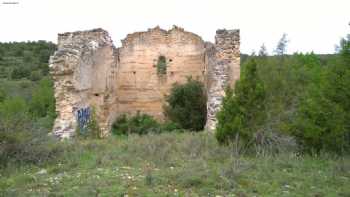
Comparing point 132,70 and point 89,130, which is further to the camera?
point 132,70

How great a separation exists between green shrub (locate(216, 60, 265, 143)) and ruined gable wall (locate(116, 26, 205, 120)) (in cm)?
1073

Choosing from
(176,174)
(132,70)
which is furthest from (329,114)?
(132,70)

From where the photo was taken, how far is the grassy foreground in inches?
232

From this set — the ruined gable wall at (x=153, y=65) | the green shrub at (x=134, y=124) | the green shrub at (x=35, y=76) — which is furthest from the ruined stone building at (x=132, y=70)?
the green shrub at (x=35, y=76)

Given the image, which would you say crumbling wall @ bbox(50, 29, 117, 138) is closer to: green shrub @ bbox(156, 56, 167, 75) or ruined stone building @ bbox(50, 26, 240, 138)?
ruined stone building @ bbox(50, 26, 240, 138)

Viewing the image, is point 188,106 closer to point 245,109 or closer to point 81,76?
point 81,76

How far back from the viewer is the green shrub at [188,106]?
1664 centimetres

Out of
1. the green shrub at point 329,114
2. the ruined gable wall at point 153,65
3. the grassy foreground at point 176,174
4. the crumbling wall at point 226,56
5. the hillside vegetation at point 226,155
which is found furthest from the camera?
the ruined gable wall at point 153,65

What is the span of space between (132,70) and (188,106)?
3.69 m

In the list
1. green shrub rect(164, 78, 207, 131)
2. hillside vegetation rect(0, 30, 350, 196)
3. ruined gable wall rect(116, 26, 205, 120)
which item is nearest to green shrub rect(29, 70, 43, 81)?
ruined gable wall rect(116, 26, 205, 120)

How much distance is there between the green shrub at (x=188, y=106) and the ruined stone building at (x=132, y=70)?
2.23ft

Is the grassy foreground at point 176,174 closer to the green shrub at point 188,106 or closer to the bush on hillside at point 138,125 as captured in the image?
the bush on hillside at point 138,125

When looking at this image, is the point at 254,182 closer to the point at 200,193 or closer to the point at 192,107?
the point at 200,193

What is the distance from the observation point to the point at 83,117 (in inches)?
515
